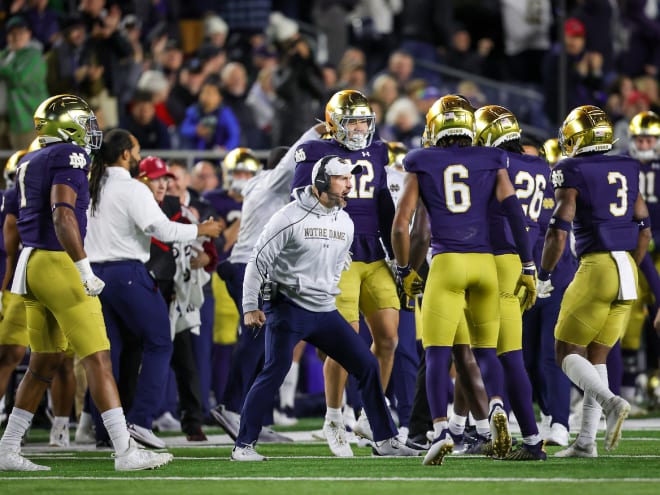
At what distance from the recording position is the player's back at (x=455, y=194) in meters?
8.55

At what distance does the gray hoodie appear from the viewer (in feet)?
29.0

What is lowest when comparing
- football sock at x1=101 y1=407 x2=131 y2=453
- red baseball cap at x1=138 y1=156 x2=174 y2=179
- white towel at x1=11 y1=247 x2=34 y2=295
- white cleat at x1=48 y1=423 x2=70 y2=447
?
white cleat at x1=48 y1=423 x2=70 y2=447

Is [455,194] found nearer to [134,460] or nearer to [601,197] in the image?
[601,197]

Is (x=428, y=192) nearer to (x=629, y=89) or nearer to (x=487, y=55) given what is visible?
(x=629, y=89)

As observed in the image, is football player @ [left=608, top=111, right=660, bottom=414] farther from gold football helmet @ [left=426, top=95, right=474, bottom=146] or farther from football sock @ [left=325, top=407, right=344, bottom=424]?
gold football helmet @ [left=426, top=95, right=474, bottom=146]

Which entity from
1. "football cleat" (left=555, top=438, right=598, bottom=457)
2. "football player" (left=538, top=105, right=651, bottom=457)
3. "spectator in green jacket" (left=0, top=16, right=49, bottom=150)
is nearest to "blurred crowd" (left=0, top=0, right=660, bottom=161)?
"spectator in green jacket" (left=0, top=16, right=49, bottom=150)

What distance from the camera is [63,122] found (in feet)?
28.6

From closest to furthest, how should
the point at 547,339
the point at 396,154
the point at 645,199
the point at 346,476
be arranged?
the point at 346,476, the point at 547,339, the point at 396,154, the point at 645,199

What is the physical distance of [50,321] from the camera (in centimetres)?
870

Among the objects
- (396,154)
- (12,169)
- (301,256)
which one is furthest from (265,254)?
(396,154)

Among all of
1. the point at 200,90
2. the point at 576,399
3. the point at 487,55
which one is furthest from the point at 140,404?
the point at 487,55

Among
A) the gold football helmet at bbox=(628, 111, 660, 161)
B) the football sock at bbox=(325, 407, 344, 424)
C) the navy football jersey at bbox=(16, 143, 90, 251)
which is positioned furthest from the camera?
the gold football helmet at bbox=(628, 111, 660, 161)

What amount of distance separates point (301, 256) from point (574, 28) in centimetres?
1143

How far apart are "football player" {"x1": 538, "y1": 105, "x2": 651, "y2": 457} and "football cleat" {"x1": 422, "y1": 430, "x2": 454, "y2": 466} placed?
107 cm
